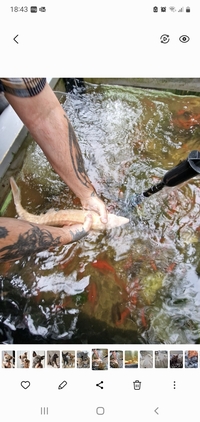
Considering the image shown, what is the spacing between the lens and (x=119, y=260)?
1159 mm

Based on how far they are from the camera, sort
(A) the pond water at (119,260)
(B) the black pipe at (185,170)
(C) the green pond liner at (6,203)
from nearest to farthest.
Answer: (B) the black pipe at (185,170) → (A) the pond water at (119,260) → (C) the green pond liner at (6,203)

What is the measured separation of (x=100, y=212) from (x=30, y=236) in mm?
264

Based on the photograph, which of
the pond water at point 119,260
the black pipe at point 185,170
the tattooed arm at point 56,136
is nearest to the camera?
the black pipe at point 185,170

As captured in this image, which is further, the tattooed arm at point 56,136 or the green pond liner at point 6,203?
the green pond liner at point 6,203

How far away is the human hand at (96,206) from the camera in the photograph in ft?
3.67

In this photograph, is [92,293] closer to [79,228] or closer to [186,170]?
[79,228]
